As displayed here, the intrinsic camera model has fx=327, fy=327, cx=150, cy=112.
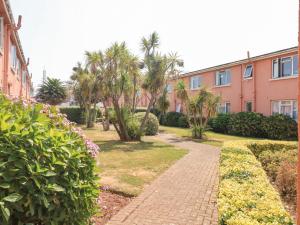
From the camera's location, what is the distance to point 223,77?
29.0m

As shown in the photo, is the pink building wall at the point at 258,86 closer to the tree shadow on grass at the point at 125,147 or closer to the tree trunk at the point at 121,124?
the tree trunk at the point at 121,124

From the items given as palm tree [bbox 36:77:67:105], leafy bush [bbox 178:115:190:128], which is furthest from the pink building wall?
palm tree [bbox 36:77:67:105]

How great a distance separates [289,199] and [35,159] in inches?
240

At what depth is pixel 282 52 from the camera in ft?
71.0

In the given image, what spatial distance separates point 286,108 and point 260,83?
280 centimetres

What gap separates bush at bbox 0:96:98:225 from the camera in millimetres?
2994

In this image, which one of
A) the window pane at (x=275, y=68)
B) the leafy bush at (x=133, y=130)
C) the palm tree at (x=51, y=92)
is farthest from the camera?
the palm tree at (x=51, y=92)

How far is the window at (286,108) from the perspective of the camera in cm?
2156

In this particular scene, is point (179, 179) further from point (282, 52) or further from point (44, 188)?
point (282, 52)

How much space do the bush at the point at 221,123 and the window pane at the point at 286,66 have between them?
200 inches

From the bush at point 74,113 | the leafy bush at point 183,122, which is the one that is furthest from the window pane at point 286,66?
the bush at point 74,113

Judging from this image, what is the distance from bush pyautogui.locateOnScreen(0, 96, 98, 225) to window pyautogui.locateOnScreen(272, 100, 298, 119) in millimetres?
20185

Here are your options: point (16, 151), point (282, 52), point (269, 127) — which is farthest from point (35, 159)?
point (282, 52)

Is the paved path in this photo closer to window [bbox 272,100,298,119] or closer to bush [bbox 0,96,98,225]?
bush [bbox 0,96,98,225]
